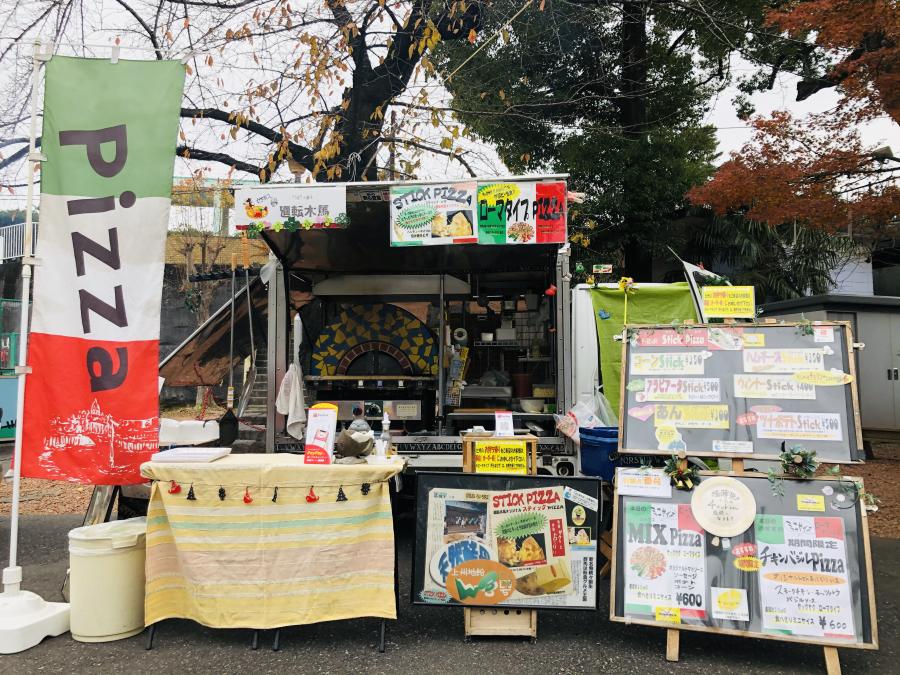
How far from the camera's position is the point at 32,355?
3693 mm

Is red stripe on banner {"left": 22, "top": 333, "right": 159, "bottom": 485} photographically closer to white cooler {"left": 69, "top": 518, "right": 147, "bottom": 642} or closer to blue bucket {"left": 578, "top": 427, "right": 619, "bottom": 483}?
white cooler {"left": 69, "top": 518, "right": 147, "bottom": 642}

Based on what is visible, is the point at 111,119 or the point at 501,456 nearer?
the point at 111,119

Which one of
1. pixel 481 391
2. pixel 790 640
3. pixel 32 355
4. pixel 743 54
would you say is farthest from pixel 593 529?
pixel 743 54

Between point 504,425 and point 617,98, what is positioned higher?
point 617,98

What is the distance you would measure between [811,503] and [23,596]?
4346 mm

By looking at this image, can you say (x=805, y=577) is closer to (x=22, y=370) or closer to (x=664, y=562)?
(x=664, y=562)

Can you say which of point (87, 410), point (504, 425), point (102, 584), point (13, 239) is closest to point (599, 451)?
point (504, 425)

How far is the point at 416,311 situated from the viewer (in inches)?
273

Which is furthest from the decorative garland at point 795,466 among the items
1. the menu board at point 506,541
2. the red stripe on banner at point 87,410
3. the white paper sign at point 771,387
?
the red stripe on banner at point 87,410

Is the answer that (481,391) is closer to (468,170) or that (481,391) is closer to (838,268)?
(468,170)

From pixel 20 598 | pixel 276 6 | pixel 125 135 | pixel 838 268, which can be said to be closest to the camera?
pixel 20 598

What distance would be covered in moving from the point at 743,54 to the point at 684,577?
9.66m

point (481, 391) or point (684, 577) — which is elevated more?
point (481, 391)

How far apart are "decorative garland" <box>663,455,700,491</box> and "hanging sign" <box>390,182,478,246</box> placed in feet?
7.19
